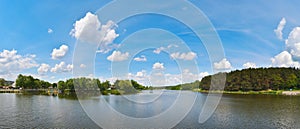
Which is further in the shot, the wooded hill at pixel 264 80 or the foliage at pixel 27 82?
the foliage at pixel 27 82

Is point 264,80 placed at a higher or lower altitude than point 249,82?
higher

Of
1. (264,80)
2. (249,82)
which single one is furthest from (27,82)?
(264,80)

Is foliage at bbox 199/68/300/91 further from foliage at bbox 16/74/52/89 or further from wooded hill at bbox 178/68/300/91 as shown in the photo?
foliage at bbox 16/74/52/89

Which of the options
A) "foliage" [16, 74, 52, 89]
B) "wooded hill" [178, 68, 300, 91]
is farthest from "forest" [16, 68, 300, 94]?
"foliage" [16, 74, 52, 89]

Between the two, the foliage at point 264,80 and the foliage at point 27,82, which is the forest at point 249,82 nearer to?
the foliage at point 264,80

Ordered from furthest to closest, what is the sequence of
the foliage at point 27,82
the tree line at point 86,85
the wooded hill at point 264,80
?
the foliage at point 27,82
the tree line at point 86,85
the wooded hill at point 264,80

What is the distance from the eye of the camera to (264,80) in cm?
9162

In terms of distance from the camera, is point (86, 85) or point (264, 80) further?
point (86, 85)

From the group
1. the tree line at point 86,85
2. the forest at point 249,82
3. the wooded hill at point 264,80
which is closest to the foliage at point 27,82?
the tree line at point 86,85

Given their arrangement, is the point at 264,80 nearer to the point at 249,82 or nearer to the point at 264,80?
the point at 264,80

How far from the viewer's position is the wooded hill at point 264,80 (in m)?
90.3

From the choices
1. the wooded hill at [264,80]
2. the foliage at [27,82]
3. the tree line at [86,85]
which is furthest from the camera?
the foliage at [27,82]

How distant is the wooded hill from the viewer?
90312mm

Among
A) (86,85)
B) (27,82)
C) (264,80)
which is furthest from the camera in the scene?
(27,82)
